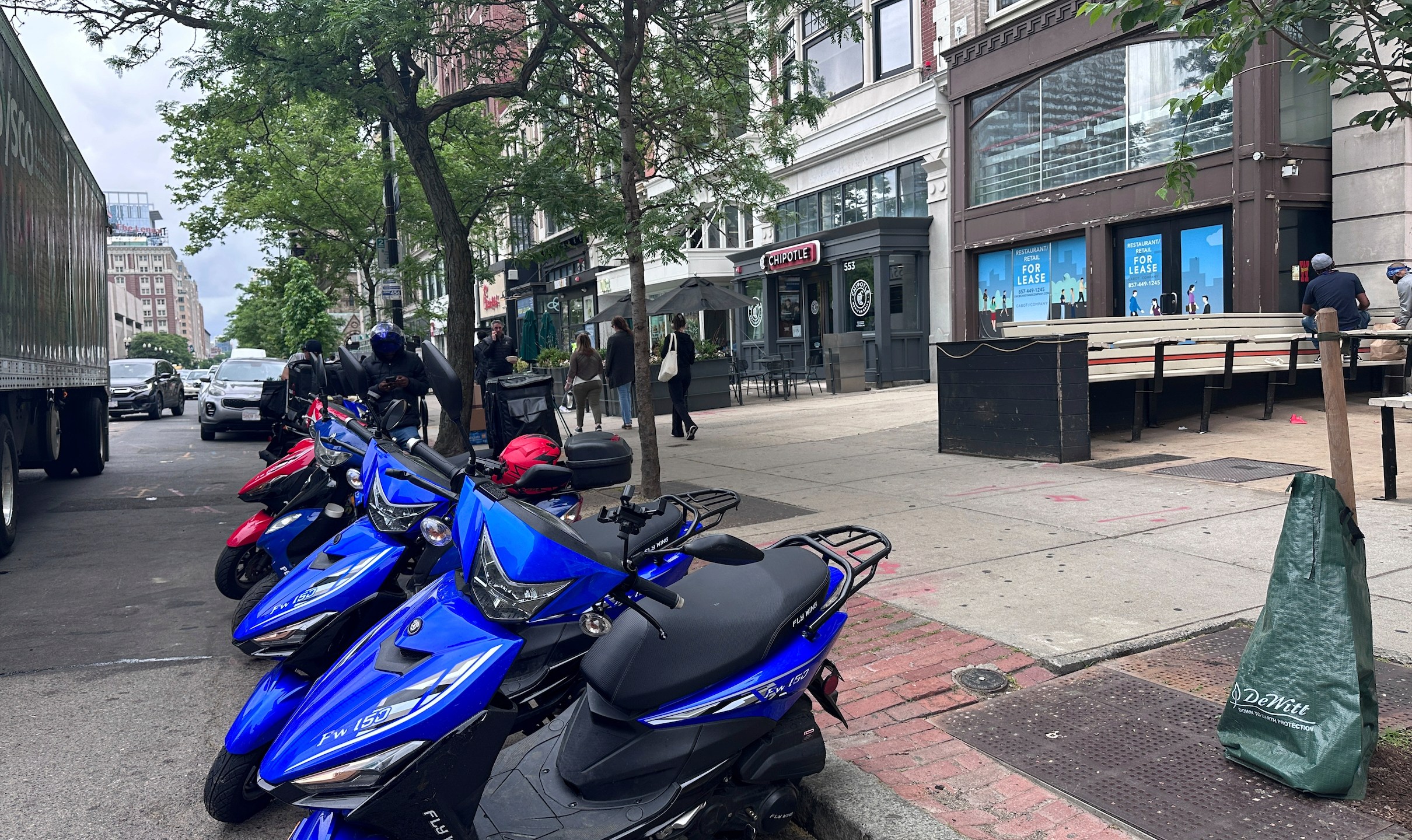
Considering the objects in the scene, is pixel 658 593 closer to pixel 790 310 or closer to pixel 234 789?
pixel 234 789

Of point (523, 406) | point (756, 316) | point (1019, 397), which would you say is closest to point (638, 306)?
point (523, 406)

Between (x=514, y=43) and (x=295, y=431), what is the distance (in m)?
8.00

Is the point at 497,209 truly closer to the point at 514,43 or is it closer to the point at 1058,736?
the point at 514,43

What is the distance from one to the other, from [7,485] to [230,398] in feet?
36.7

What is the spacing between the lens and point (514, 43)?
13164 millimetres

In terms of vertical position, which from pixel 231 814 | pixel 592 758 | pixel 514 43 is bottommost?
pixel 231 814

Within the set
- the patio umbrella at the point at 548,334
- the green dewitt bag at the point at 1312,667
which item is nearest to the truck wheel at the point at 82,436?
the green dewitt bag at the point at 1312,667

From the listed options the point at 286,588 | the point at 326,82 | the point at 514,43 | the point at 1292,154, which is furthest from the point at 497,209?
the point at 286,588

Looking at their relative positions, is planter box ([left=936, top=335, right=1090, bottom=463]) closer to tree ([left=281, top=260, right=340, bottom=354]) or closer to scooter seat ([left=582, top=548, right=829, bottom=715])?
scooter seat ([left=582, top=548, right=829, bottom=715])

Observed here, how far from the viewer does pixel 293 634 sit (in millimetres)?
3852

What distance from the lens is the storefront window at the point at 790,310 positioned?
1075 inches

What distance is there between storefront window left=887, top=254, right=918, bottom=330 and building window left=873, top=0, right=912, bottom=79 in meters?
4.80

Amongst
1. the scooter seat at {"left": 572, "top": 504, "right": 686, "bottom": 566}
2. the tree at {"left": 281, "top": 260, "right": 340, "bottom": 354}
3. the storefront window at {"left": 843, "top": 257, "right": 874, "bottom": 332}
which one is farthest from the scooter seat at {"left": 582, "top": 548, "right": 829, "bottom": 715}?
the tree at {"left": 281, "top": 260, "right": 340, "bottom": 354}

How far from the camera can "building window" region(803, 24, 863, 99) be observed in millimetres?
25047
